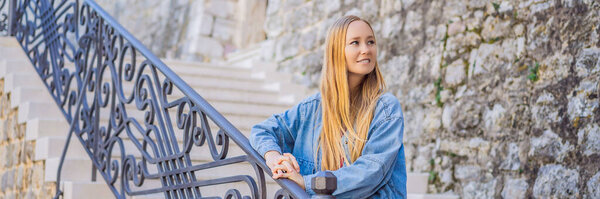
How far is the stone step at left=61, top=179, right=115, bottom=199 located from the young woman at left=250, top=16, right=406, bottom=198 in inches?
63.2

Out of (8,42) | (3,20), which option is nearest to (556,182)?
(8,42)

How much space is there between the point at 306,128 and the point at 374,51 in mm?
315

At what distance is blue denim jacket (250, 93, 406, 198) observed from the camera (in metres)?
1.84

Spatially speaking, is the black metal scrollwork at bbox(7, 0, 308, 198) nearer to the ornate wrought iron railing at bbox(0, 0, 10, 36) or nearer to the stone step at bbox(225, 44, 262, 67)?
the ornate wrought iron railing at bbox(0, 0, 10, 36)

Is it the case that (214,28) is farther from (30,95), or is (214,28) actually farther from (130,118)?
(130,118)

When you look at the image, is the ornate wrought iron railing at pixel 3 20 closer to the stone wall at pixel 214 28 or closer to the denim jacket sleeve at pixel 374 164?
the denim jacket sleeve at pixel 374 164

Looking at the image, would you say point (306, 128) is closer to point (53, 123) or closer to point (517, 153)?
point (517, 153)

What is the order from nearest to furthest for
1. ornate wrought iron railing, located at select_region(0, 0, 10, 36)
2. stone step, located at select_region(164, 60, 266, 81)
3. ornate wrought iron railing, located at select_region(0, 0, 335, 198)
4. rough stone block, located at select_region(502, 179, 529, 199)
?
ornate wrought iron railing, located at select_region(0, 0, 335, 198) < rough stone block, located at select_region(502, 179, 529, 199) < ornate wrought iron railing, located at select_region(0, 0, 10, 36) < stone step, located at select_region(164, 60, 266, 81)

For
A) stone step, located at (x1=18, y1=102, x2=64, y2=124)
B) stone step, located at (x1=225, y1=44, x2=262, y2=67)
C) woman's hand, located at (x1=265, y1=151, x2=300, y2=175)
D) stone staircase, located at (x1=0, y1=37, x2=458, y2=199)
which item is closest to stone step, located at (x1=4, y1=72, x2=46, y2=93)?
stone staircase, located at (x1=0, y1=37, x2=458, y2=199)

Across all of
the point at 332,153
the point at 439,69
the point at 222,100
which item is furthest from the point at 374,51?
the point at 222,100

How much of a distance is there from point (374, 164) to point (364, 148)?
0.08m

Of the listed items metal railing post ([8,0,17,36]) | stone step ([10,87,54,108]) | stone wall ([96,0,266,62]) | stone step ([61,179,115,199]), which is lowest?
stone step ([61,179,115,199])

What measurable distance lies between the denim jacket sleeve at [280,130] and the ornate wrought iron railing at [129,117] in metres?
0.07

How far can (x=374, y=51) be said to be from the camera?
2027 mm
